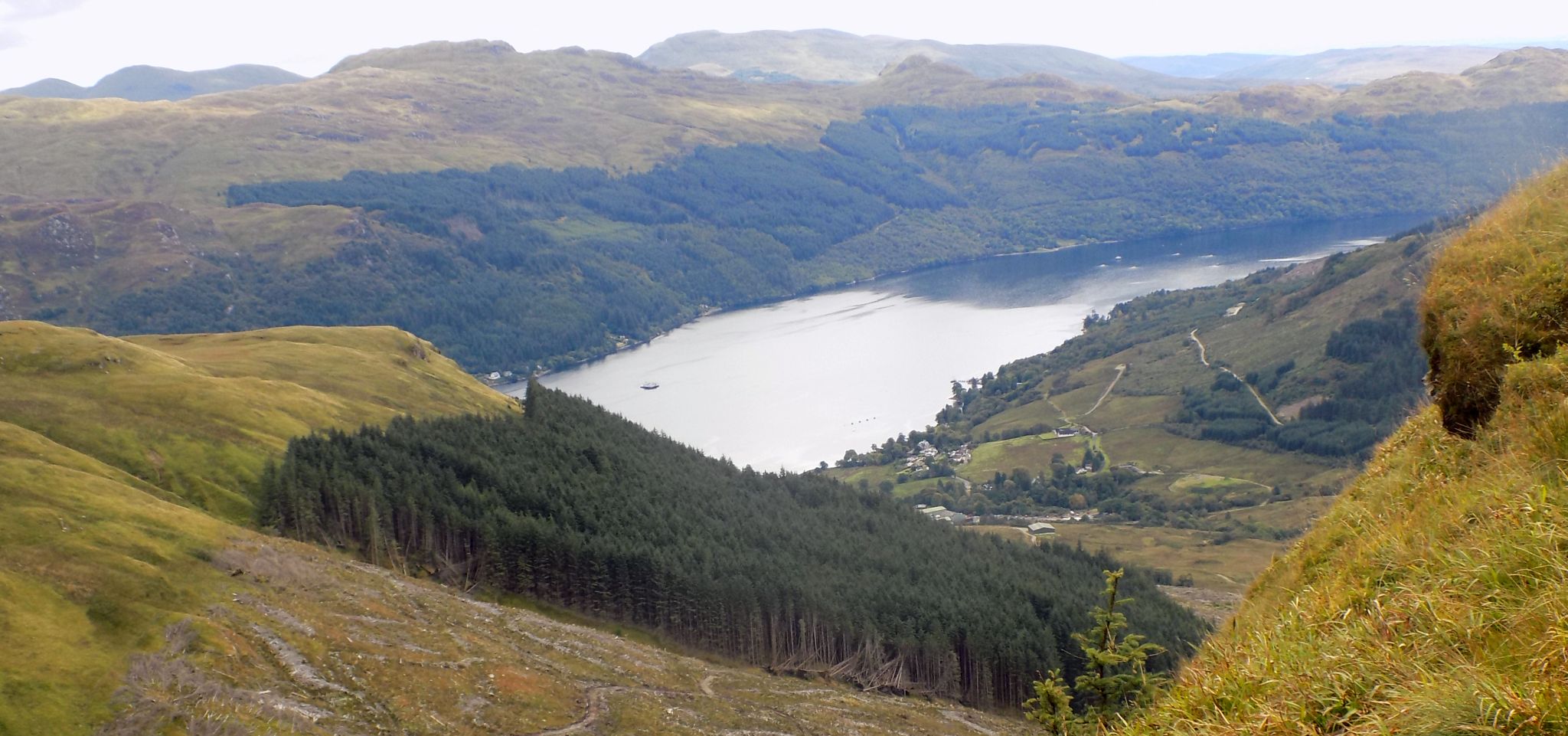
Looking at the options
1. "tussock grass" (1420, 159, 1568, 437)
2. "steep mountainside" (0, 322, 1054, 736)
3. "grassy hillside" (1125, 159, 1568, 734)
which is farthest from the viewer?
"steep mountainside" (0, 322, 1054, 736)

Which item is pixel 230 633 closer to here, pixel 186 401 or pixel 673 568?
pixel 673 568

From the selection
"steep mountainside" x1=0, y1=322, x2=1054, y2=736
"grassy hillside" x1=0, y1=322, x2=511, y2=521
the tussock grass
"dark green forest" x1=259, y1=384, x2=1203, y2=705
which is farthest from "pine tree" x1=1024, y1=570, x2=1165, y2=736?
"grassy hillside" x1=0, y1=322, x2=511, y2=521

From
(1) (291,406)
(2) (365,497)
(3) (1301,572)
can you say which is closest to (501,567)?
(2) (365,497)

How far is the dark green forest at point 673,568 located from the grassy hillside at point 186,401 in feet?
19.8

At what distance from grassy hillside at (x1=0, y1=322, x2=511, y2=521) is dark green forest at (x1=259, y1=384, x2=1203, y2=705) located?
6.02 meters

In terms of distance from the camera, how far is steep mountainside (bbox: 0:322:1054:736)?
50.0 meters

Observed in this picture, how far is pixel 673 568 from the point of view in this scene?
9050 centimetres

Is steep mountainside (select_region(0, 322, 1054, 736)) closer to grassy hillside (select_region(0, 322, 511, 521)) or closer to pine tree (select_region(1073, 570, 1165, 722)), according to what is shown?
grassy hillside (select_region(0, 322, 511, 521))

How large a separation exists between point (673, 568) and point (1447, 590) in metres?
81.9

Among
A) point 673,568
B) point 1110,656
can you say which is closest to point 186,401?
point 673,568

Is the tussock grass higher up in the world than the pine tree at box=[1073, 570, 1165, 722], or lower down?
higher up

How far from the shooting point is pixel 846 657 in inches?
3583

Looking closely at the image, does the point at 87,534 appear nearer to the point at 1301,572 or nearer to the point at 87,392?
the point at 87,392

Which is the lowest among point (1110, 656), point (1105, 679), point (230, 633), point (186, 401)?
point (230, 633)
